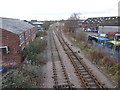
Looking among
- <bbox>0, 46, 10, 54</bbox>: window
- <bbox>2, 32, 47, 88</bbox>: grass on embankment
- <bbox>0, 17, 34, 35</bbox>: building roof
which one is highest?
<bbox>0, 17, 34, 35</bbox>: building roof

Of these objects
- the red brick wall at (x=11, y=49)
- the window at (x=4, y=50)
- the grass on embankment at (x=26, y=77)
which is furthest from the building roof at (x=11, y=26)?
the grass on embankment at (x=26, y=77)

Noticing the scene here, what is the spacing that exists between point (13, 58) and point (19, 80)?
21.3 ft

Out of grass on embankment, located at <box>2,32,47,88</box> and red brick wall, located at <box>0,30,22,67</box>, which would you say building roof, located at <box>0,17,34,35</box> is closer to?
red brick wall, located at <box>0,30,22,67</box>

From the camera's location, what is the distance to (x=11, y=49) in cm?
1237

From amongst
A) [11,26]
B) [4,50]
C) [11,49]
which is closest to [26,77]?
[11,49]

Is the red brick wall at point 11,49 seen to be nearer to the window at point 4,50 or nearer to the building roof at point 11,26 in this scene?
the window at point 4,50

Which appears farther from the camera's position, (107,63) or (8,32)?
(8,32)

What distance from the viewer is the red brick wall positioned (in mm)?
11930

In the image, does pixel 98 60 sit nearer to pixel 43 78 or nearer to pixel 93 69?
pixel 93 69

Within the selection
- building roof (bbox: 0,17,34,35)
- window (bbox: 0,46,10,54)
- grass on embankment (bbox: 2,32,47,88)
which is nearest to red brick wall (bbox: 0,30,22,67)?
window (bbox: 0,46,10,54)

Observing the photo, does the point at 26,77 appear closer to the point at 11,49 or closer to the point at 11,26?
the point at 11,49

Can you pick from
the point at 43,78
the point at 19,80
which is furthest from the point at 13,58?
the point at 19,80

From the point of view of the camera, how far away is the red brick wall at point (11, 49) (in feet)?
39.1

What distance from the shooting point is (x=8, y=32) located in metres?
11.9
